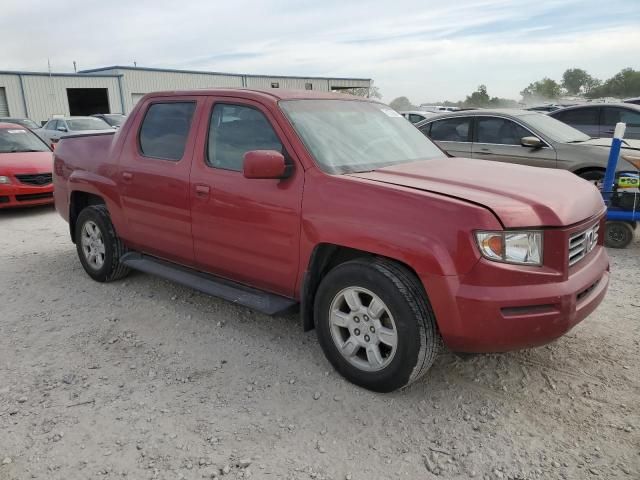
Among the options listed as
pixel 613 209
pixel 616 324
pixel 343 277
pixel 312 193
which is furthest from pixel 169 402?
pixel 613 209

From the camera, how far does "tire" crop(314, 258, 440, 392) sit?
298cm

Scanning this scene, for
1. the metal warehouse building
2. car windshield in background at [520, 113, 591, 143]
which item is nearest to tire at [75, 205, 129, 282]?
car windshield in background at [520, 113, 591, 143]

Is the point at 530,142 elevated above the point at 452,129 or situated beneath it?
situated beneath

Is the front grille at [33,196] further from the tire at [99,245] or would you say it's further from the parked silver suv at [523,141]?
the parked silver suv at [523,141]

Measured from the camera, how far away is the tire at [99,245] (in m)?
5.11

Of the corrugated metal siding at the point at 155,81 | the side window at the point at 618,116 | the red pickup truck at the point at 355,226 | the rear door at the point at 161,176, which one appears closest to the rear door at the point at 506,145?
the side window at the point at 618,116

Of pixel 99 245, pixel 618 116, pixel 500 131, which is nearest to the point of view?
pixel 99 245

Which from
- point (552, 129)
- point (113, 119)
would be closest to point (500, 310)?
point (552, 129)

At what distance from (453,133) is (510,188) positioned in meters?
5.89

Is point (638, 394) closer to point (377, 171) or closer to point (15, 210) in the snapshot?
point (377, 171)

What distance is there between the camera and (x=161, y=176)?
14.2 feet

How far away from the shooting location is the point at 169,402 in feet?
10.6

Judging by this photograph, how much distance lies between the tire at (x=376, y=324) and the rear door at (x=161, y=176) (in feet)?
4.87

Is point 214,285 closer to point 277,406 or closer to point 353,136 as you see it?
point 277,406
